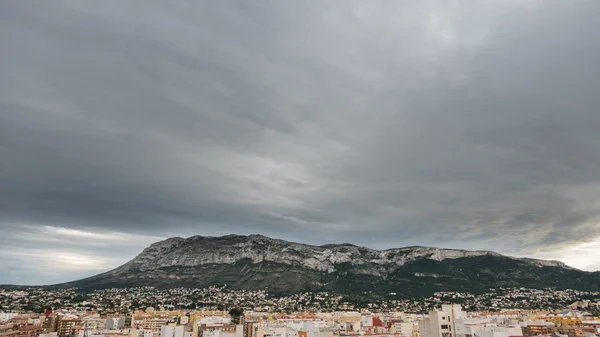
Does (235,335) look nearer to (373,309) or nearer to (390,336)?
(390,336)

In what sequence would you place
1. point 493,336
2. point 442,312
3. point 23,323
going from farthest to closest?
point 23,323 < point 442,312 < point 493,336

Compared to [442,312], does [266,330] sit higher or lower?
lower

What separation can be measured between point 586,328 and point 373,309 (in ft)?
380

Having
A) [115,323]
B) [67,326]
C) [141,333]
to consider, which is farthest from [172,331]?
[67,326]

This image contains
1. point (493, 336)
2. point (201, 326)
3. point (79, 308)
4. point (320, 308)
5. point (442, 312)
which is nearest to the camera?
point (493, 336)

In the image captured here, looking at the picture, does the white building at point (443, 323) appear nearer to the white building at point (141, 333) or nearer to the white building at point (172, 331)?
the white building at point (172, 331)

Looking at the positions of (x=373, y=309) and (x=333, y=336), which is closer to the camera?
(x=333, y=336)

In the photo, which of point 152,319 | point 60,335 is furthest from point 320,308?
point 60,335

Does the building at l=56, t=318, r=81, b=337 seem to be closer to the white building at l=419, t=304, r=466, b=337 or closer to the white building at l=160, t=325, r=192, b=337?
the white building at l=160, t=325, r=192, b=337

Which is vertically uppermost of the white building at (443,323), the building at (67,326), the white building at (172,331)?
the white building at (443,323)

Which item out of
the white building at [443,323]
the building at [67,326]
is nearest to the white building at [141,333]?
the building at [67,326]

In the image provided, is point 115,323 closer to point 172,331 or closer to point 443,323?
point 172,331

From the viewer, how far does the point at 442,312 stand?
59312mm

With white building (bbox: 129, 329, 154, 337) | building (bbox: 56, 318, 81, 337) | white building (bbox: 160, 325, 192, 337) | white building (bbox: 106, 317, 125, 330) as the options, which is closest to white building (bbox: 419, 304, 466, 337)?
white building (bbox: 160, 325, 192, 337)
